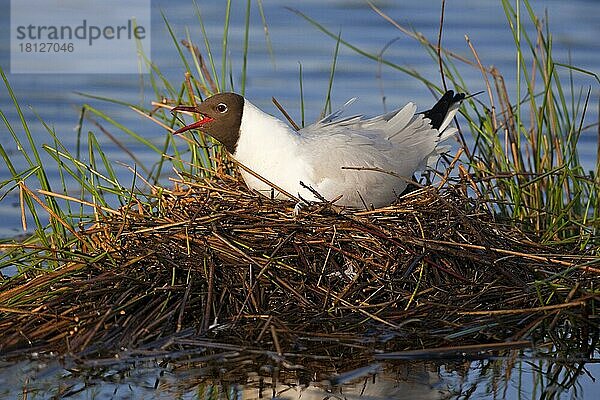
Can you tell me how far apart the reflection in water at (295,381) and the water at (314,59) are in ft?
10.1

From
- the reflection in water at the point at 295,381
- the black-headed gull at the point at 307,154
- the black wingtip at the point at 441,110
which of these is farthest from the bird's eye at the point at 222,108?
the reflection in water at the point at 295,381

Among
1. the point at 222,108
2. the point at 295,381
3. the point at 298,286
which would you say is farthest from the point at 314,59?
the point at 295,381

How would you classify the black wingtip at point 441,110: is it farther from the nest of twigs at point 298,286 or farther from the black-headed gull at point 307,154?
the nest of twigs at point 298,286

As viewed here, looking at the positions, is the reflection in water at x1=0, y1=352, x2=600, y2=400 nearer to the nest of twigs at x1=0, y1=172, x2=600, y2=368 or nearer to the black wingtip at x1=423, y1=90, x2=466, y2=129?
the nest of twigs at x1=0, y1=172, x2=600, y2=368

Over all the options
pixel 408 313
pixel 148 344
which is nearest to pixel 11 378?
pixel 148 344

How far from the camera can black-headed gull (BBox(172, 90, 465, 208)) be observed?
5.82 metres

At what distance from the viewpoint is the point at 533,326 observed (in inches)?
196

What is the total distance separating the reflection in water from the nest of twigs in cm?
16

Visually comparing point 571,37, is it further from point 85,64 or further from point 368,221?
point 368,221

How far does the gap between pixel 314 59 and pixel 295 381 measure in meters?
6.53

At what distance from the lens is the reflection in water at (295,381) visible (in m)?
4.41

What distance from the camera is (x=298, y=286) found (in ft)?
17.0

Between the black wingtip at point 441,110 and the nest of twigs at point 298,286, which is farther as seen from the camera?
the black wingtip at point 441,110

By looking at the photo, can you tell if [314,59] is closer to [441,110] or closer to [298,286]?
[441,110]
